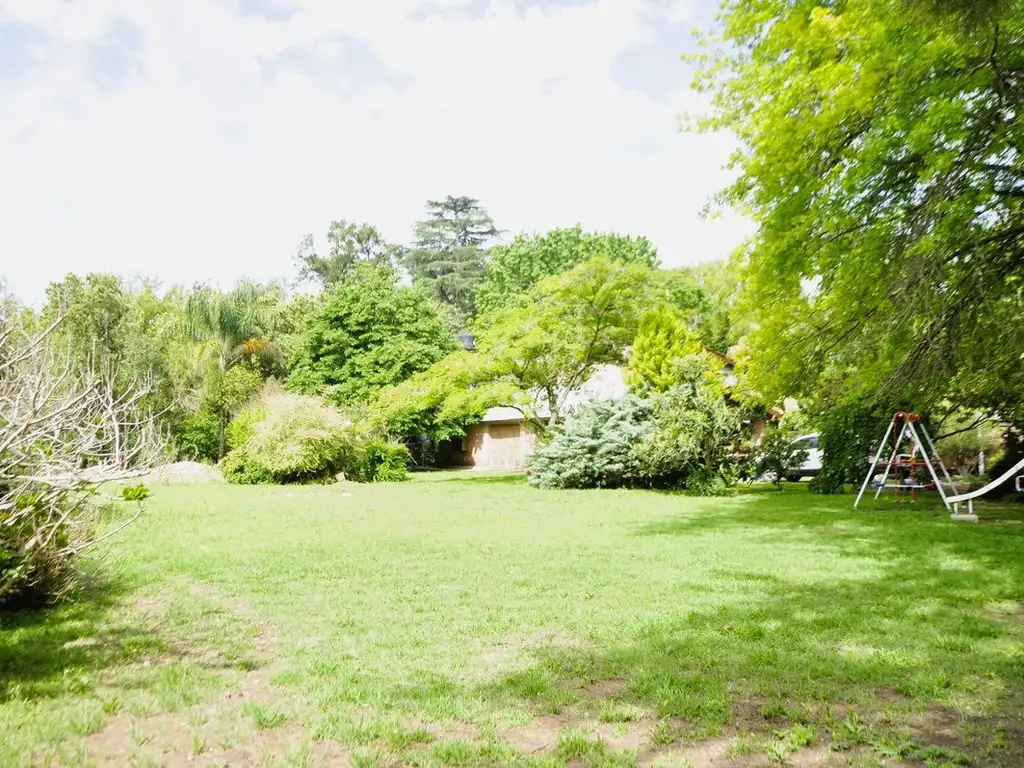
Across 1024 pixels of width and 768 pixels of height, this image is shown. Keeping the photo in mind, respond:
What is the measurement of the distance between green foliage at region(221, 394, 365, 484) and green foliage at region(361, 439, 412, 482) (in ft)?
1.89

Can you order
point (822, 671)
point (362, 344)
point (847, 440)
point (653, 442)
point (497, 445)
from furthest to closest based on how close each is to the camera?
point (497, 445) → point (362, 344) → point (653, 442) → point (847, 440) → point (822, 671)

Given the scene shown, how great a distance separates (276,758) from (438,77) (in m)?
10.7

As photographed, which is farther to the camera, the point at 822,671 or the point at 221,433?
the point at 221,433

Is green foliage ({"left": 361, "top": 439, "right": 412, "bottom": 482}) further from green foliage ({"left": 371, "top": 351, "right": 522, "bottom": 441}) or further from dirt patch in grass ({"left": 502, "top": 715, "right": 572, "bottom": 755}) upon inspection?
dirt patch in grass ({"left": 502, "top": 715, "right": 572, "bottom": 755})

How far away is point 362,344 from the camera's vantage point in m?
33.0

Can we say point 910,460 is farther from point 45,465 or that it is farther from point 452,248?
point 452,248

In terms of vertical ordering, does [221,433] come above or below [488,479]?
above

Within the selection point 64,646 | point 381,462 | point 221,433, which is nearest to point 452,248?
point 221,433

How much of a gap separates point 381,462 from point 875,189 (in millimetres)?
18969

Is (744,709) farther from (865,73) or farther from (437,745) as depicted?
(865,73)

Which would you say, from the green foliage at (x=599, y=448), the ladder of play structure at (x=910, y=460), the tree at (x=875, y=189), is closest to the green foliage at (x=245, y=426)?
the green foliage at (x=599, y=448)

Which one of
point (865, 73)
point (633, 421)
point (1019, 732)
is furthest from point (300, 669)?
point (633, 421)

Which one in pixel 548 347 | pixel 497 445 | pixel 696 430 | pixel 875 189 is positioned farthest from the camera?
pixel 497 445

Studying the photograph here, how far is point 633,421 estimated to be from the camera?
18953 millimetres
